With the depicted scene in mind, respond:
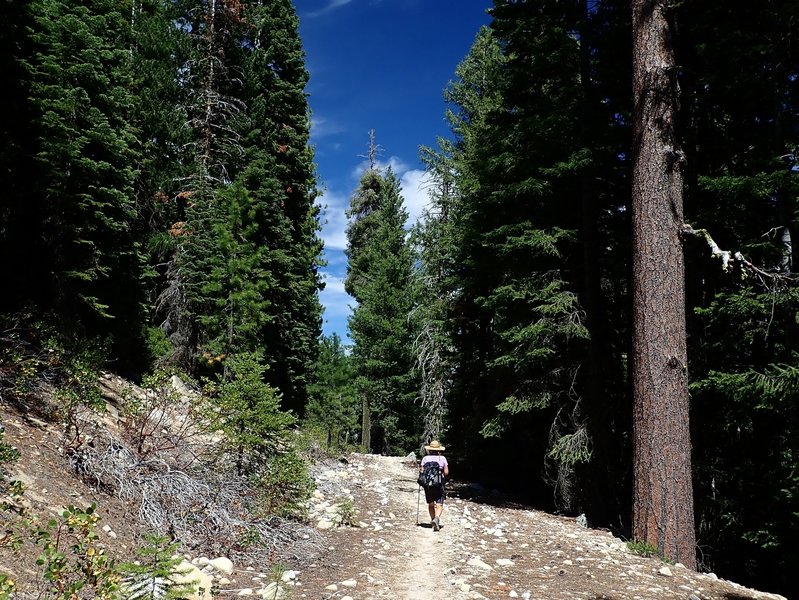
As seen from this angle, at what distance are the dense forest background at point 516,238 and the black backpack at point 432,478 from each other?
1.99 m

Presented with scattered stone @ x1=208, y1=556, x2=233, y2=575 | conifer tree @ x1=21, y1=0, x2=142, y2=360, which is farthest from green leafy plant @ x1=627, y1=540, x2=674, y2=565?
conifer tree @ x1=21, y1=0, x2=142, y2=360

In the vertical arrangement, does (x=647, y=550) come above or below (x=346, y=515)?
above

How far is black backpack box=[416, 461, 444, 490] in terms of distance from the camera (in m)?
8.57

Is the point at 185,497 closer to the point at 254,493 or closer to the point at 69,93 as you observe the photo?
the point at 254,493

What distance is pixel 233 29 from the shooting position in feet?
59.9

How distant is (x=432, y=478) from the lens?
8.62m

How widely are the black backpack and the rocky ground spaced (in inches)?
26.3

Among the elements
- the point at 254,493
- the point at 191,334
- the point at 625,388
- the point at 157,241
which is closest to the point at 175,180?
the point at 157,241

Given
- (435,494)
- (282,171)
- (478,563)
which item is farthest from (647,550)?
(282,171)

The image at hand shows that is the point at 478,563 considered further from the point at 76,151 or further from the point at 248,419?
the point at 76,151

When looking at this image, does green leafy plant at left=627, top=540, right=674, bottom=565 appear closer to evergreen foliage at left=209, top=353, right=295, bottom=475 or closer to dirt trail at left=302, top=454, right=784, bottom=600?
dirt trail at left=302, top=454, right=784, bottom=600

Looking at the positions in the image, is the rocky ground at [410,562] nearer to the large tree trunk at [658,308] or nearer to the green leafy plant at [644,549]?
the green leafy plant at [644,549]

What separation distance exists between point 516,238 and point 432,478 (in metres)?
4.96

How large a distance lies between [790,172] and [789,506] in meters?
4.61
